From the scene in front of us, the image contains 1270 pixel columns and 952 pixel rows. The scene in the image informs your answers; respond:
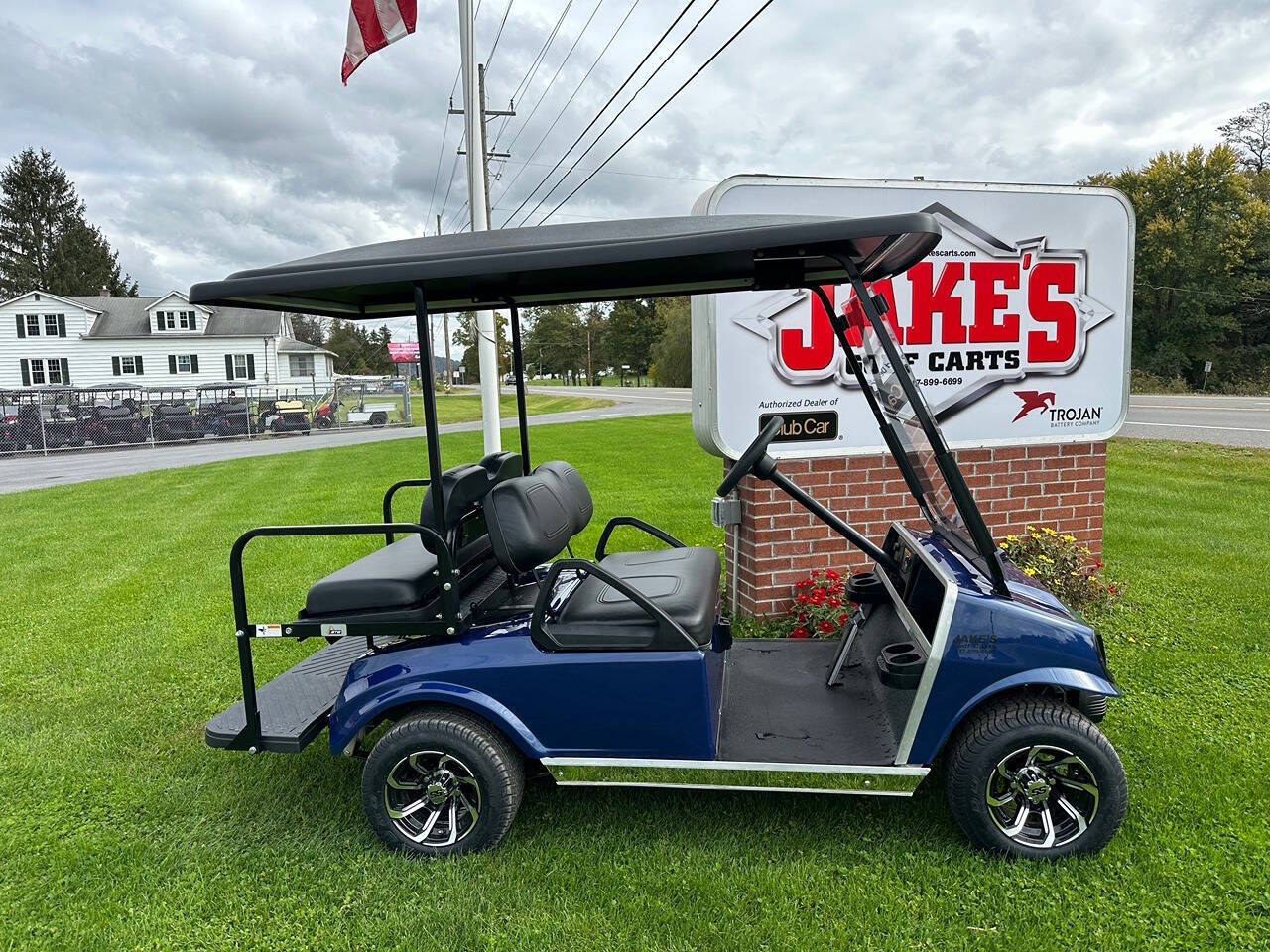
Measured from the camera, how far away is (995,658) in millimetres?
2594

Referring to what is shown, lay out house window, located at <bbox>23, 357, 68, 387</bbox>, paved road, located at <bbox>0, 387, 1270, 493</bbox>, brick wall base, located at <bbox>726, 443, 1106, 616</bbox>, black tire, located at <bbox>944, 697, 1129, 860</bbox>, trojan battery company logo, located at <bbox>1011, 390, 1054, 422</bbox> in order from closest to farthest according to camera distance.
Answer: black tire, located at <bbox>944, 697, 1129, 860</bbox>, brick wall base, located at <bbox>726, 443, 1106, 616</bbox>, trojan battery company logo, located at <bbox>1011, 390, 1054, 422</bbox>, paved road, located at <bbox>0, 387, 1270, 493</bbox>, house window, located at <bbox>23, 357, 68, 387</bbox>

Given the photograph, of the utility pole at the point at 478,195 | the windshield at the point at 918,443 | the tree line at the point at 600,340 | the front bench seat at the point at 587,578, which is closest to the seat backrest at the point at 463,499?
the front bench seat at the point at 587,578

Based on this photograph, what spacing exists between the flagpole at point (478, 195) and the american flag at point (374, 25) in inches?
49.2

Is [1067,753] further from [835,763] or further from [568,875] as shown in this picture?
[568,875]

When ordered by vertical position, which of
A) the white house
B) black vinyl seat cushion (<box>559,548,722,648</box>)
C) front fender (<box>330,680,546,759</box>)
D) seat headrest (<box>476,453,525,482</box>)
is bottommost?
front fender (<box>330,680,546,759</box>)

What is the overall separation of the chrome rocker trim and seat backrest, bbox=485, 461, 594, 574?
68 cm

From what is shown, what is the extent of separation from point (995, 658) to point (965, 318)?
9.74ft

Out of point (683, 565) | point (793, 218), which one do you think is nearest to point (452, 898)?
point (683, 565)

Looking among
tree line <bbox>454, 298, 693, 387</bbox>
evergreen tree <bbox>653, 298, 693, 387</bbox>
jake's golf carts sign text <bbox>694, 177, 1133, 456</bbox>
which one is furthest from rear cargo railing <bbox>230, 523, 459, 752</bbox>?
tree line <bbox>454, 298, 693, 387</bbox>

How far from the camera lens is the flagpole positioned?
8516 mm

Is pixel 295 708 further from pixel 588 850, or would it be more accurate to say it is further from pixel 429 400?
pixel 429 400

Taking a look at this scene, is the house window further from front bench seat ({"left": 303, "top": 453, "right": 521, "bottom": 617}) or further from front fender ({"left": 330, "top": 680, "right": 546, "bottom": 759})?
front fender ({"left": 330, "top": 680, "right": 546, "bottom": 759})

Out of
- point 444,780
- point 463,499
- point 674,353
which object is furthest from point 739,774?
point 674,353

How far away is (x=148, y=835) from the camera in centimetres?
302
